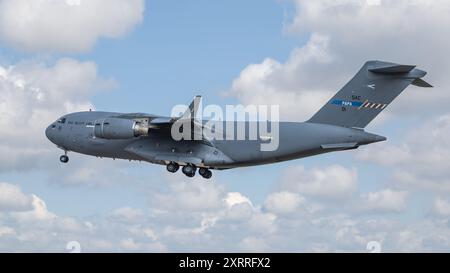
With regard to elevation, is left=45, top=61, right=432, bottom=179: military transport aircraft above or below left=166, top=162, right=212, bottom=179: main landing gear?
above

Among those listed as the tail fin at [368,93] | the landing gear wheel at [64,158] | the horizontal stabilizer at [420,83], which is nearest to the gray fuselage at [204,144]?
the tail fin at [368,93]

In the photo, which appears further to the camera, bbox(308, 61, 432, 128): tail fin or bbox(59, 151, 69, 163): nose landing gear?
bbox(59, 151, 69, 163): nose landing gear

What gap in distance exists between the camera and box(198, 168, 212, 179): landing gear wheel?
1244 inches

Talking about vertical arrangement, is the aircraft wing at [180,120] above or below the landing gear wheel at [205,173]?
above

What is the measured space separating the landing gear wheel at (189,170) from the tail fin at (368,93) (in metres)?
5.46

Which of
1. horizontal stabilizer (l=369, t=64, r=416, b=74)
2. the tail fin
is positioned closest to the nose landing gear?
the tail fin

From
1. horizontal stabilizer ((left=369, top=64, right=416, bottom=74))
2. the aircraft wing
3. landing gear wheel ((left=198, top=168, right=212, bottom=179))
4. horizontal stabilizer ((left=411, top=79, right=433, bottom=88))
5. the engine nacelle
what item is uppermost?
horizontal stabilizer ((left=369, top=64, right=416, bottom=74))

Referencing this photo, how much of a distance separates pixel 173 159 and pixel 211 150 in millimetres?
1532

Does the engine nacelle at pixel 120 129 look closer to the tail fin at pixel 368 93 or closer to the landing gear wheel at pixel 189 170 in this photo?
the landing gear wheel at pixel 189 170

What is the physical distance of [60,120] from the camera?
32.4 metres

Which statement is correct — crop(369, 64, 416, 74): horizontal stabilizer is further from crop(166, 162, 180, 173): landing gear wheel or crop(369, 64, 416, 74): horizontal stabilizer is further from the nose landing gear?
the nose landing gear

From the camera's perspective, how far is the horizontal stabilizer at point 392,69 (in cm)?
2713

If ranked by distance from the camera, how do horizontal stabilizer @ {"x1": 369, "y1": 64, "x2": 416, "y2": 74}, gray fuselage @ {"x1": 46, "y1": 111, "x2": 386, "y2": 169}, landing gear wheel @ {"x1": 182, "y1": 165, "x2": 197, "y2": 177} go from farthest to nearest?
landing gear wheel @ {"x1": 182, "y1": 165, "x2": 197, "y2": 177}, gray fuselage @ {"x1": 46, "y1": 111, "x2": 386, "y2": 169}, horizontal stabilizer @ {"x1": 369, "y1": 64, "x2": 416, "y2": 74}
